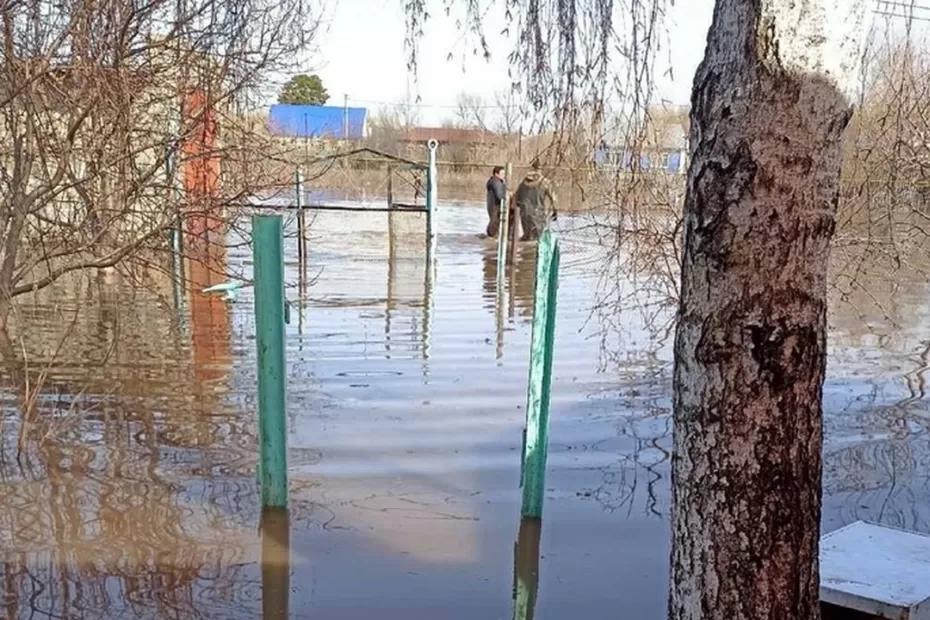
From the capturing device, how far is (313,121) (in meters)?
17.1

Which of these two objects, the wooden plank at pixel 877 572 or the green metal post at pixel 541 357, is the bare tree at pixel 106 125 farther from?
the wooden plank at pixel 877 572

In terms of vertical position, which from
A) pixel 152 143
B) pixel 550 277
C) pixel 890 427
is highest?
pixel 152 143

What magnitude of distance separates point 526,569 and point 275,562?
1.19 metres

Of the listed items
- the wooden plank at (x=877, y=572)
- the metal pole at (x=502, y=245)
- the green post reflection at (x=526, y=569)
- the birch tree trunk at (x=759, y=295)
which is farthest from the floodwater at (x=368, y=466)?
the metal pole at (x=502, y=245)

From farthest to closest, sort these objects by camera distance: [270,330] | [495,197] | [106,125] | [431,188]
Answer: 1. [495,197]
2. [431,188]
3. [106,125]
4. [270,330]

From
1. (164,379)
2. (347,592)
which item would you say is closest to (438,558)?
(347,592)

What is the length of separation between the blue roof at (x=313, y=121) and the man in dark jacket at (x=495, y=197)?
3.16 m

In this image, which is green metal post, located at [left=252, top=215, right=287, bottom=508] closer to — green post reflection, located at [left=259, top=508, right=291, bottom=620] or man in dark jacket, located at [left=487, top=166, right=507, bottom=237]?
green post reflection, located at [left=259, top=508, right=291, bottom=620]

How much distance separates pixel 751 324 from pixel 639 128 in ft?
3.16

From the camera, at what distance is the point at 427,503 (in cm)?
581

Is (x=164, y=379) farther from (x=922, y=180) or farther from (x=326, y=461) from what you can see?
(x=922, y=180)

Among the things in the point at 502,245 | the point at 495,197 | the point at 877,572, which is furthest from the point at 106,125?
the point at 495,197

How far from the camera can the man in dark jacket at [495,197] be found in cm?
2059

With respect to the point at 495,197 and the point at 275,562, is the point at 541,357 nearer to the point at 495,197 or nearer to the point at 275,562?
the point at 275,562
